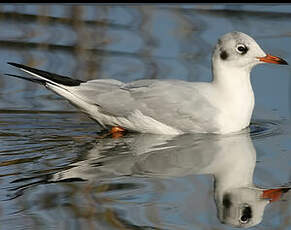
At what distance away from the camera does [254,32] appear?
12.0 metres

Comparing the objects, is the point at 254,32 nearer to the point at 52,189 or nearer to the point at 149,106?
the point at 149,106

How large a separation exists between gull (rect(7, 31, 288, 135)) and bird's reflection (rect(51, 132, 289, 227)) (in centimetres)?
12

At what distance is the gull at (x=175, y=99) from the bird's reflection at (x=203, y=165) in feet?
0.39

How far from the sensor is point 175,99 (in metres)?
9.10

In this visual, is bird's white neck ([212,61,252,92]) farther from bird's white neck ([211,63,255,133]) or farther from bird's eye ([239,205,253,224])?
bird's eye ([239,205,253,224])

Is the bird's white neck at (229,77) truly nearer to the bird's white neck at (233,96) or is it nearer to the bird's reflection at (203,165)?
the bird's white neck at (233,96)

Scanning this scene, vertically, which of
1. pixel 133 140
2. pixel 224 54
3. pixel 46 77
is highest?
pixel 224 54

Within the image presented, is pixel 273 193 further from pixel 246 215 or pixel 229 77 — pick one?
pixel 229 77

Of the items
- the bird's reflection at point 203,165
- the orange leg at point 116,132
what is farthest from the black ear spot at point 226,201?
the orange leg at point 116,132

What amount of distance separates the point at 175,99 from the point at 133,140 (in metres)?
0.53

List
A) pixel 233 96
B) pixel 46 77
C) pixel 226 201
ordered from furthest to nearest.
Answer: pixel 233 96 → pixel 46 77 → pixel 226 201

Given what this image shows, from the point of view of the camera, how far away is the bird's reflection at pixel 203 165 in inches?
285

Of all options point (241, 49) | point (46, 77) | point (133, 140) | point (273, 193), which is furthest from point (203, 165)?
point (46, 77)

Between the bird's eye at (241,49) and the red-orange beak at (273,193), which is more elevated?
the bird's eye at (241,49)
